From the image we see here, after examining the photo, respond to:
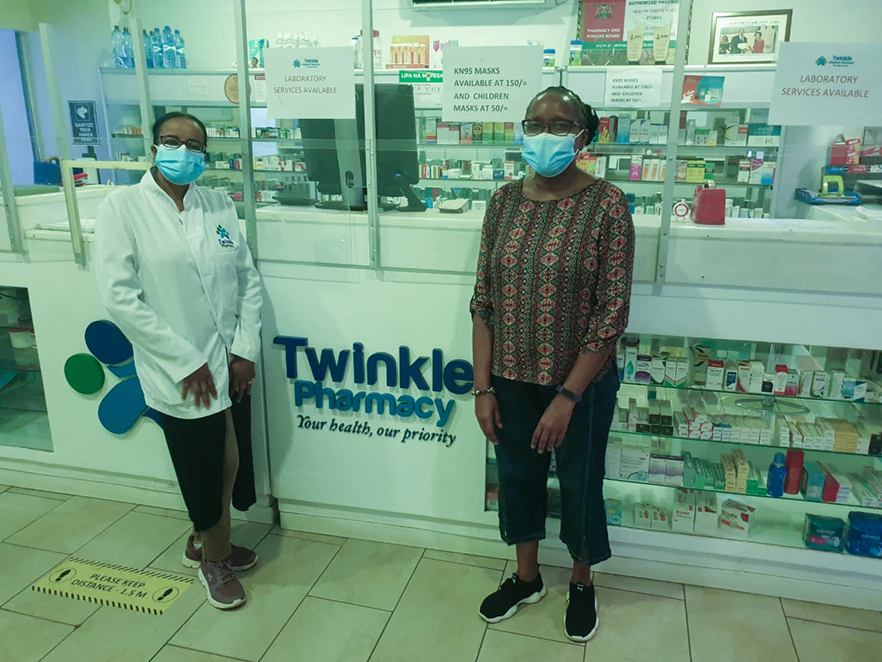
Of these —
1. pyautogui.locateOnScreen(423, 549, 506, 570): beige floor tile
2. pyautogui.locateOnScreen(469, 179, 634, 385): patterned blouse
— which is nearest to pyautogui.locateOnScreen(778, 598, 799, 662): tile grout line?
pyautogui.locateOnScreen(423, 549, 506, 570): beige floor tile

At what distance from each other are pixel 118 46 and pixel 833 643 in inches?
163

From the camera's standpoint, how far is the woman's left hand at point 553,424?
194cm

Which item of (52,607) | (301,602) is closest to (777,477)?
(301,602)

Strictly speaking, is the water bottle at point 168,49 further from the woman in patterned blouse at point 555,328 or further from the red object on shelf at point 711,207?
the red object on shelf at point 711,207

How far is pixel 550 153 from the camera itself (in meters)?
1.83

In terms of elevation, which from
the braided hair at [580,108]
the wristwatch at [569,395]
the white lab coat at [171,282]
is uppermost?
the braided hair at [580,108]

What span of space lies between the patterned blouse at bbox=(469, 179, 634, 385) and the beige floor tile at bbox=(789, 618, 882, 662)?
118cm

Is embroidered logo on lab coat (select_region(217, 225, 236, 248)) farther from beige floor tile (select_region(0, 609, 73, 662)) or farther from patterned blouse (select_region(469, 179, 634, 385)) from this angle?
beige floor tile (select_region(0, 609, 73, 662))

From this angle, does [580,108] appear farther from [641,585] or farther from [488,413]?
[641,585]

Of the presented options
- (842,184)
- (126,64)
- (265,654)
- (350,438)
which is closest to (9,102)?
(126,64)

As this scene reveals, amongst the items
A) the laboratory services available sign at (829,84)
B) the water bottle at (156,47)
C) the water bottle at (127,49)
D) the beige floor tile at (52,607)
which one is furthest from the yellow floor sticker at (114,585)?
the water bottle at (156,47)

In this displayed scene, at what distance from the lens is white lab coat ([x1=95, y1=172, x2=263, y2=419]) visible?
2062 mm

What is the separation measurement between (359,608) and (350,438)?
660 mm

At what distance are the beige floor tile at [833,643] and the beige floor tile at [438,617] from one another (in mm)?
1057
